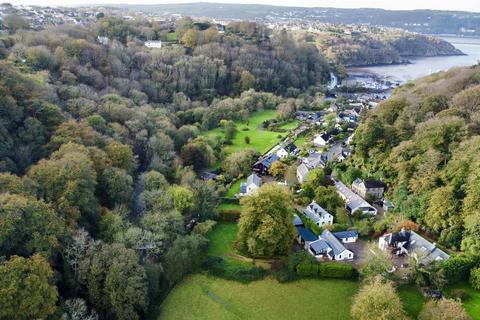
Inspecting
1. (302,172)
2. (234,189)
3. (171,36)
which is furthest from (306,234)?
(171,36)

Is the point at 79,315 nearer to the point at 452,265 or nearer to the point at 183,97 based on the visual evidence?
the point at 452,265

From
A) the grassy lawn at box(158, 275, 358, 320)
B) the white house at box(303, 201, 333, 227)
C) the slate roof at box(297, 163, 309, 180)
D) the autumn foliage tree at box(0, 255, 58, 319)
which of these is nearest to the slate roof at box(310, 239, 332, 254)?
the grassy lawn at box(158, 275, 358, 320)

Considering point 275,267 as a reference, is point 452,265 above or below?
above

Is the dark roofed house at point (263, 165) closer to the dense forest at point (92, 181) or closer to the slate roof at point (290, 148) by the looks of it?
the slate roof at point (290, 148)

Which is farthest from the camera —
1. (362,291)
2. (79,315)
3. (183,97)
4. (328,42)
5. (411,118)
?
(328,42)

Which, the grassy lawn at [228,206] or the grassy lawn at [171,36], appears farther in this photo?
the grassy lawn at [171,36]

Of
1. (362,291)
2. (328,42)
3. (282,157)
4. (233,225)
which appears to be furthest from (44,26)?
(328,42)

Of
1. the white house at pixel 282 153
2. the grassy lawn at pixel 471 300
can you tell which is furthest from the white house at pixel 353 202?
the white house at pixel 282 153
